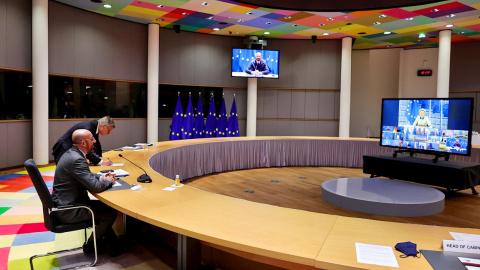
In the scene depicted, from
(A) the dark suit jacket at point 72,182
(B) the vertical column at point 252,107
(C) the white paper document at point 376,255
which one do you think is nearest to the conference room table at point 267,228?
(C) the white paper document at point 376,255

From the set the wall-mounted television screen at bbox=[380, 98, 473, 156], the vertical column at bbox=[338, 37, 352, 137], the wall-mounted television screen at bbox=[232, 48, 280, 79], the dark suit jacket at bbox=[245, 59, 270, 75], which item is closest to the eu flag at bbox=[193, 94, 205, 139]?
the wall-mounted television screen at bbox=[232, 48, 280, 79]

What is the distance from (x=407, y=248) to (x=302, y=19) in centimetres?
803

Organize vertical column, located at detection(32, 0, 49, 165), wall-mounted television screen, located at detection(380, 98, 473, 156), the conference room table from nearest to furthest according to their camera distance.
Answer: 1. the conference room table
2. wall-mounted television screen, located at detection(380, 98, 473, 156)
3. vertical column, located at detection(32, 0, 49, 165)

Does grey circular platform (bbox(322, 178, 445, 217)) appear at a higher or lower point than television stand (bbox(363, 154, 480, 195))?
lower

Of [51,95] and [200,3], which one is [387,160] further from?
[51,95]

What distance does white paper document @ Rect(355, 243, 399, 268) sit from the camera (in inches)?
67.7

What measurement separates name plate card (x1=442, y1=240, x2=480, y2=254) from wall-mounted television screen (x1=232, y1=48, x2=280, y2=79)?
9.29 m

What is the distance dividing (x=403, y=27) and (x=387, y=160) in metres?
5.04

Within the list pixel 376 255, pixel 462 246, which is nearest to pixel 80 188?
pixel 376 255

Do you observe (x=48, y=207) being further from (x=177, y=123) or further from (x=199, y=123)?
(x=199, y=123)

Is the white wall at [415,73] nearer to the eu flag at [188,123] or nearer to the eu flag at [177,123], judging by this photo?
the eu flag at [188,123]

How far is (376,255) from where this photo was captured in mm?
1802

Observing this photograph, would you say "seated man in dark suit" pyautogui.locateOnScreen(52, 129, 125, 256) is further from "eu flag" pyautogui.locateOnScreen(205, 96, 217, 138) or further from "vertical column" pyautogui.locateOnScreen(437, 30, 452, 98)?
"vertical column" pyautogui.locateOnScreen(437, 30, 452, 98)

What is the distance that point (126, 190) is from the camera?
3105 millimetres
